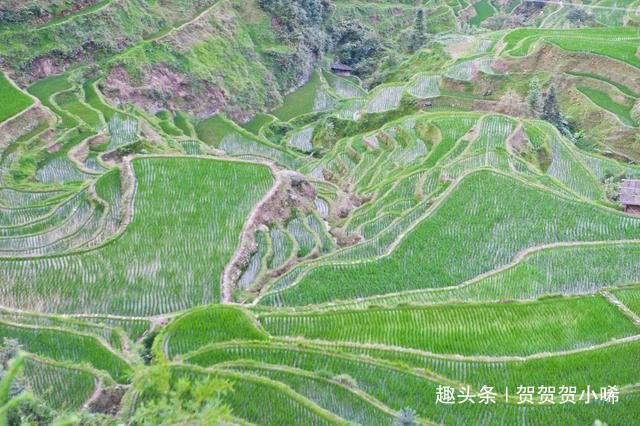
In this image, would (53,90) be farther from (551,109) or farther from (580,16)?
(580,16)

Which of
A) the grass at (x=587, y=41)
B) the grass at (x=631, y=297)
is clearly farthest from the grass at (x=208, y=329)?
the grass at (x=587, y=41)

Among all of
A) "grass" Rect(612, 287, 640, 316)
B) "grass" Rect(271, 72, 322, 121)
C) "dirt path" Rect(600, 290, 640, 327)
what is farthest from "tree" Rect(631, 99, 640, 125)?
"grass" Rect(271, 72, 322, 121)

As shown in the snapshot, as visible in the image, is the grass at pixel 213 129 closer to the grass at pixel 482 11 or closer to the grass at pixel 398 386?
the grass at pixel 398 386

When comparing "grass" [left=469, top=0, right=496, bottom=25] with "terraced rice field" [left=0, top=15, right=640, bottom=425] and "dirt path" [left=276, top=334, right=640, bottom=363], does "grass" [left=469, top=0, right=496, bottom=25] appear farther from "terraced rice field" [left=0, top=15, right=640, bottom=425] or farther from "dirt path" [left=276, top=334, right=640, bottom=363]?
"dirt path" [left=276, top=334, right=640, bottom=363]

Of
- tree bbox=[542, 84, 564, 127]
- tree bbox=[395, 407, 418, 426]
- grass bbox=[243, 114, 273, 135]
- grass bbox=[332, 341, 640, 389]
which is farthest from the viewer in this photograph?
grass bbox=[243, 114, 273, 135]

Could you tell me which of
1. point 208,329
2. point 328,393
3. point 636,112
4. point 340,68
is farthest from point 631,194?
point 340,68

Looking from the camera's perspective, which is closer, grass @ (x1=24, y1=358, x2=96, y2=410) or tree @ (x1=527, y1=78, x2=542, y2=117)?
grass @ (x1=24, y1=358, x2=96, y2=410)

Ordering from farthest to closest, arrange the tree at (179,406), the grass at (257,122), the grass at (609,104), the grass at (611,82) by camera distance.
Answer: the grass at (257,122) < the grass at (611,82) < the grass at (609,104) < the tree at (179,406)
